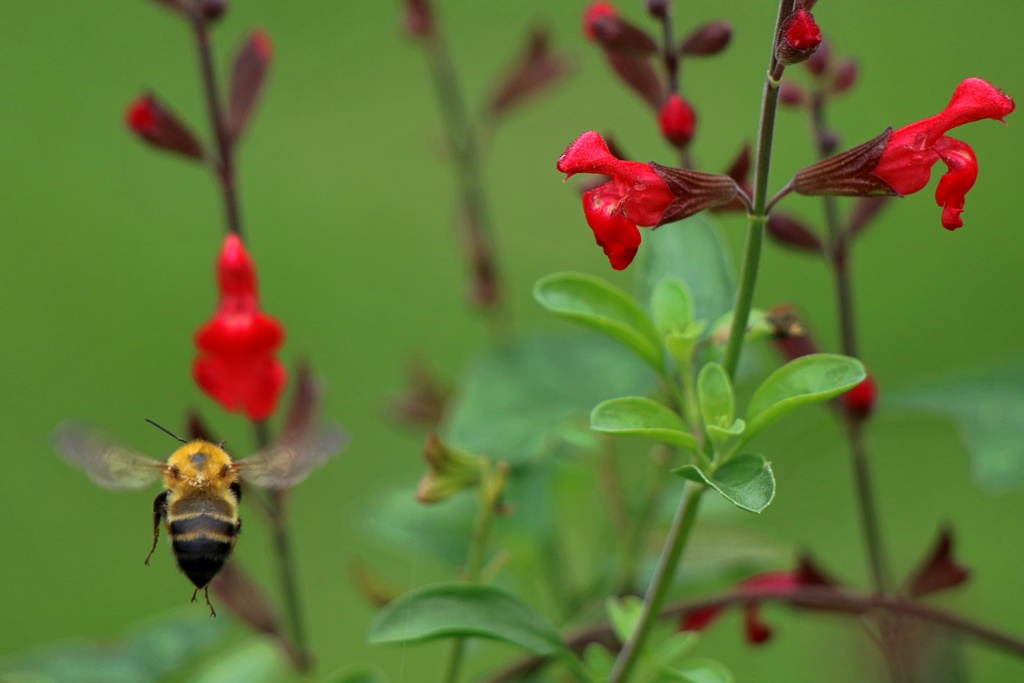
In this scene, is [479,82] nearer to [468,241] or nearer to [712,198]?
[468,241]

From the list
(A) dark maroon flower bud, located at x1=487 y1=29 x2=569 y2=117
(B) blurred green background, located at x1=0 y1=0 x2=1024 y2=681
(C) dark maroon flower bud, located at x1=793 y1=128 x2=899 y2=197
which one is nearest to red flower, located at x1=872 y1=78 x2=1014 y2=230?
(C) dark maroon flower bud, located at x1=793 y1=128 x2=899 y2=197

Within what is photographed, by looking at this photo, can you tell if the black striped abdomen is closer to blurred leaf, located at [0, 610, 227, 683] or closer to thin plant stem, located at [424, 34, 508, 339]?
blurred leaf, located at [0, 610, 227, 683]

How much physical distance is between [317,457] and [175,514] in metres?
0.09

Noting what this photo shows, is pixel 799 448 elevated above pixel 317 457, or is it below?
below

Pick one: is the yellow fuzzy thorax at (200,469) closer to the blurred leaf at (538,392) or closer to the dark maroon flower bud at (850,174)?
the blurred leaf at (538,392)

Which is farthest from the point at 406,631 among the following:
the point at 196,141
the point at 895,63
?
the point at 895,63

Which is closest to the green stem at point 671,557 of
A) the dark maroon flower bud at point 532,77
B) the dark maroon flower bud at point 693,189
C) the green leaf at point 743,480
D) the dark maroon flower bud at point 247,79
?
the green leaf at point 743,480

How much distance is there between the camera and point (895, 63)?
181 centimetres

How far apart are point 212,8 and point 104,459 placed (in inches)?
Result: 10.2

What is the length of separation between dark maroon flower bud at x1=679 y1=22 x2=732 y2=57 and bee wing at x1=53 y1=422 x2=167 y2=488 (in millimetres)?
360

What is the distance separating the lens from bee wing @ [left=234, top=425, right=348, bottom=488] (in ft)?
1.88

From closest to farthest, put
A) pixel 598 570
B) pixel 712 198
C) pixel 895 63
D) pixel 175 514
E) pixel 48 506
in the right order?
pixel 712 198 → pixel 175 514 → pixel 598 570 → pixel 48 506 → pixel 895 63

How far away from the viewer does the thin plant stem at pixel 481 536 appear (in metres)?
0.60

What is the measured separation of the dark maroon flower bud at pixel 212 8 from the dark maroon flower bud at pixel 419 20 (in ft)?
0.77
